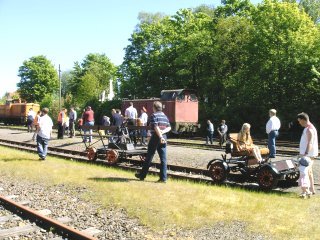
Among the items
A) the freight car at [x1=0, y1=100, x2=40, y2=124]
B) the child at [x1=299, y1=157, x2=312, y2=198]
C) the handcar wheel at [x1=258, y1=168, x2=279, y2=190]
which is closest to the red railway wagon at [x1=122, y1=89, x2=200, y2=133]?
the handcar wheel at [x1=258, y1=168, x2=279, y2=190]

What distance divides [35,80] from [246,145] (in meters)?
74.3

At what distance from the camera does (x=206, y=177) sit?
11.0m

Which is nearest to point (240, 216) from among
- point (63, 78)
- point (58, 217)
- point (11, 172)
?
point (58, 217)

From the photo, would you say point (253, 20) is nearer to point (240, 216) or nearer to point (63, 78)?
point (240, 216)

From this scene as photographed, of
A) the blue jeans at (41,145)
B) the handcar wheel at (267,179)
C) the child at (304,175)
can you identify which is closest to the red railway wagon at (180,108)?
the blue jeans at (41,145)

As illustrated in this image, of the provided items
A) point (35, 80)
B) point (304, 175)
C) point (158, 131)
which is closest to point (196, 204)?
point (158, 131)

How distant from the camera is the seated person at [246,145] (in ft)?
31.1

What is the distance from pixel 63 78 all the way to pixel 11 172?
326 feet

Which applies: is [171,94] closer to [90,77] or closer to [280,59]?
[280,59]

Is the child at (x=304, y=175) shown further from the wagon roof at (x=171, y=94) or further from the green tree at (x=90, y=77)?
the green tree at (x=90, y=77)

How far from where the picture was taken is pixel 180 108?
28594 mm

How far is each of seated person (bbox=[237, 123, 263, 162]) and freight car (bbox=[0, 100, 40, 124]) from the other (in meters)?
38.9

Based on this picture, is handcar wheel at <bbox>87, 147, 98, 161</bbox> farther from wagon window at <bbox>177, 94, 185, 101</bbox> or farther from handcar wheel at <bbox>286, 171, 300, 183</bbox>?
wagon window at <bbox>177, 94, 185, 101</bbox>

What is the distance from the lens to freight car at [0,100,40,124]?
4519 centimetres
